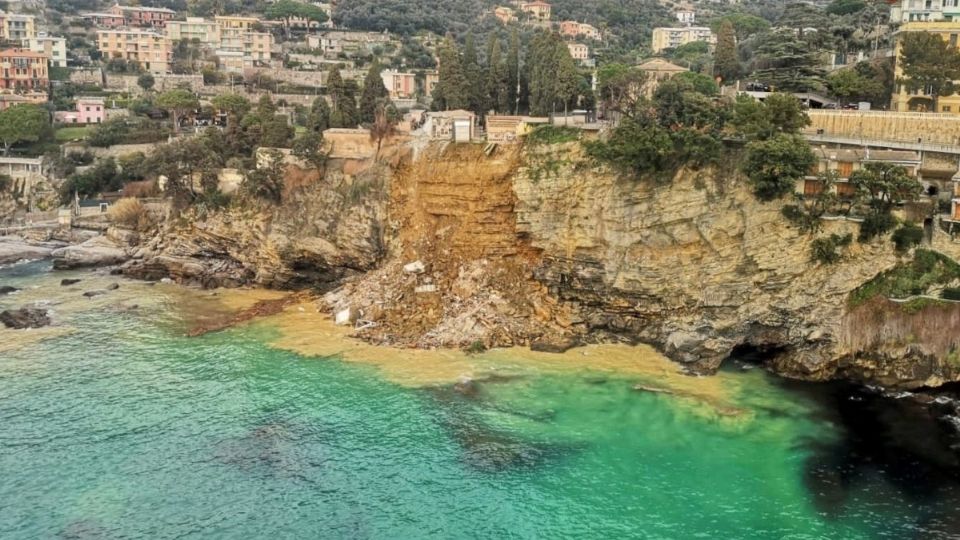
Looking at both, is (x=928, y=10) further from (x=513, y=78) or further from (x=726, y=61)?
(x=513, y=78)

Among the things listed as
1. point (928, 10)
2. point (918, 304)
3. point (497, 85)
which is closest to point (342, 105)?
point (497, 85)

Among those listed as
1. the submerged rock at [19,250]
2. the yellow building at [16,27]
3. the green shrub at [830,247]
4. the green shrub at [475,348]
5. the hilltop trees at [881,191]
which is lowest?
the green shrub at [475,348]

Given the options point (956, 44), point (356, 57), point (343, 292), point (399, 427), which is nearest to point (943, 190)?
point (956, 44)

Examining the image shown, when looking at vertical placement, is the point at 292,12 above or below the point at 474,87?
above

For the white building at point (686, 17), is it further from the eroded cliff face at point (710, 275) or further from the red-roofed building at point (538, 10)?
the eroded cliff face at point (710, 275)

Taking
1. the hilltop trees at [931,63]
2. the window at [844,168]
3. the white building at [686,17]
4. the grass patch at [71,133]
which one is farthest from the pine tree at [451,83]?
the white building at [686,17]

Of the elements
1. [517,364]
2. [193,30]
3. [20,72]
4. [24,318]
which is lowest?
[517,364]

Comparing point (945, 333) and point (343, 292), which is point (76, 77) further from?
point (945, 333)
